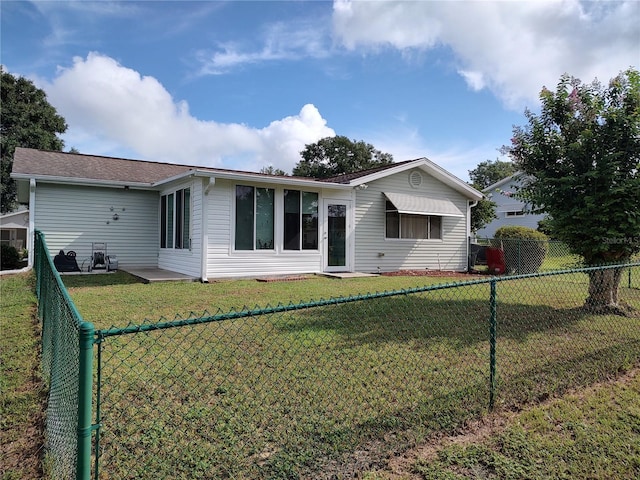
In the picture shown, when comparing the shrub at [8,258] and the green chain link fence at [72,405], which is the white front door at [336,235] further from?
the shrub at [8,258]

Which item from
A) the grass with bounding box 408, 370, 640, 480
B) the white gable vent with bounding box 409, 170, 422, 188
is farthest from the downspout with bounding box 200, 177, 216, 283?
the grass with bounding box 408, 370, 640, 480

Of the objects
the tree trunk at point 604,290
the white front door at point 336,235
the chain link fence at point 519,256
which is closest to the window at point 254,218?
the white front door at point 336,235

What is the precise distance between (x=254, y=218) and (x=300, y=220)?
1.52 meters

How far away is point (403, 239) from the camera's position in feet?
46.5

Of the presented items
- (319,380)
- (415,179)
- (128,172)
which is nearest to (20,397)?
(319,380)

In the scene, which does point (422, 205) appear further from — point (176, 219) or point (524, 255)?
point (176, 219)

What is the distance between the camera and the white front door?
12602 mm

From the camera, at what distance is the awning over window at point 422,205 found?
44.2ft

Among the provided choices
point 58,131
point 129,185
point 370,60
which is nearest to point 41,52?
point 129,185

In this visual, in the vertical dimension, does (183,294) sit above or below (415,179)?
below

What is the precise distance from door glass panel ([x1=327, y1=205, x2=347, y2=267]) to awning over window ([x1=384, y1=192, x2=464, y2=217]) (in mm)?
1883

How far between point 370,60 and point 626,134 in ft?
24.5

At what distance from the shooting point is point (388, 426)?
2896mm

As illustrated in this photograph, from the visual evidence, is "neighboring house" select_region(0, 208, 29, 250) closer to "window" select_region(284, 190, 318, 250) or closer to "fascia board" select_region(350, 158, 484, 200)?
"window" select_region(284, 190, 318, 250)
